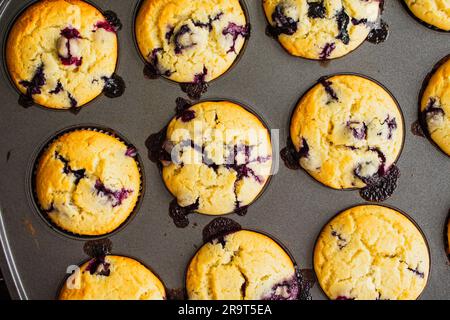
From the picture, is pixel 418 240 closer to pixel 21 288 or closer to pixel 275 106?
pixel 275 106

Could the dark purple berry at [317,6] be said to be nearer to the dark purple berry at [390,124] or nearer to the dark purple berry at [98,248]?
the dark purple berry at [390,124]

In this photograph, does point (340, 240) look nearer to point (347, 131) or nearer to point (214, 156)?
point (347, 131)

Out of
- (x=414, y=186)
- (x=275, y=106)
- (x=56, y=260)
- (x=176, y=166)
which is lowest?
(x=56, y=260)

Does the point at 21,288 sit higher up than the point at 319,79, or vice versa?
the point at 319,79

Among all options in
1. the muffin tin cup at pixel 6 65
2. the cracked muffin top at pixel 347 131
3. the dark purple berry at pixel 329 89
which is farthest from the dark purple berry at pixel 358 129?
the muffin tin cup at pixel 6 65

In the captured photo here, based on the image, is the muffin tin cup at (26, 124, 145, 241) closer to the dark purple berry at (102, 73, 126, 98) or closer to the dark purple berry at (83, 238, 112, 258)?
the dark purple berry at (83, 238, 112, 258)

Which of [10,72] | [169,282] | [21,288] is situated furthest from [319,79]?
[21,288]
